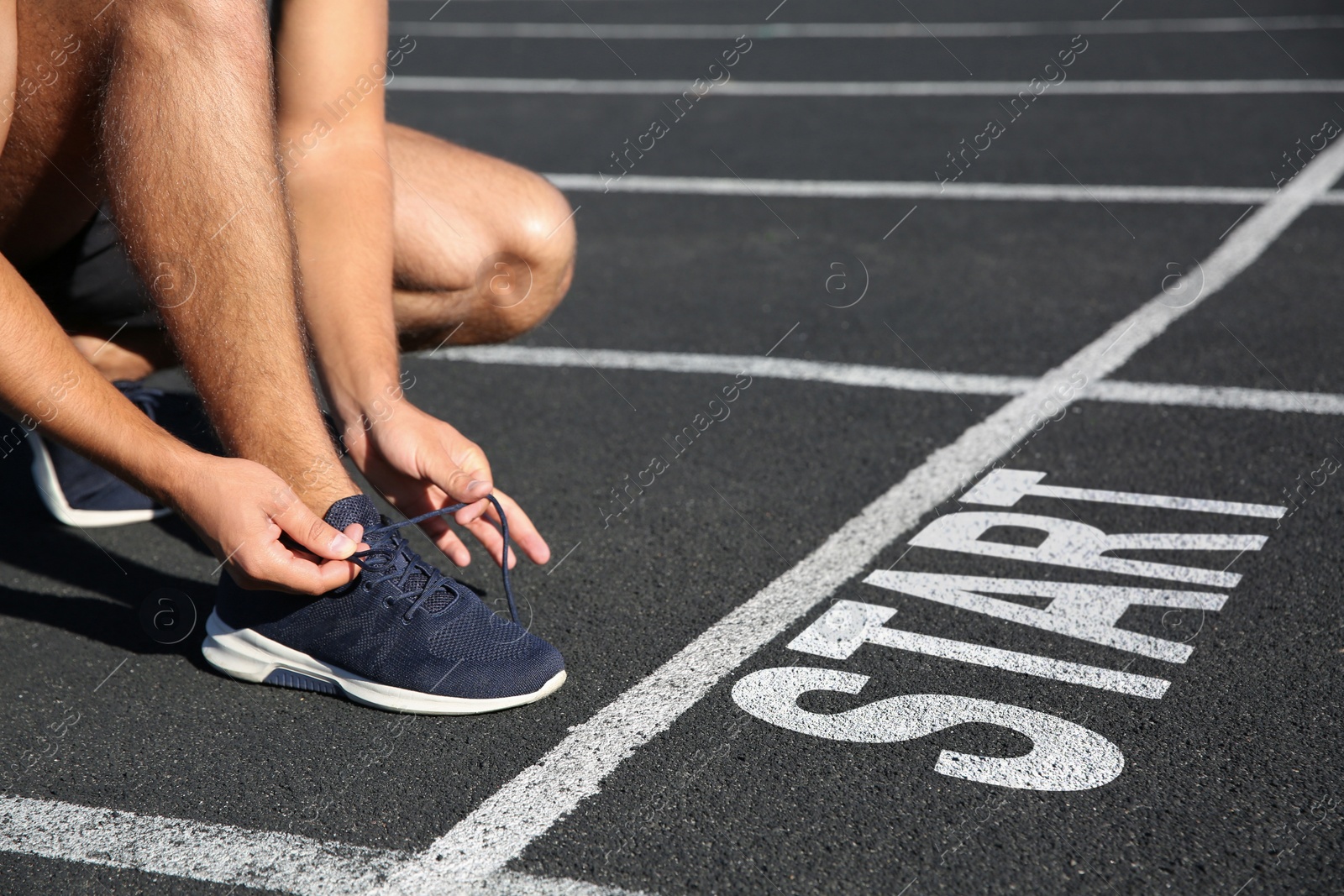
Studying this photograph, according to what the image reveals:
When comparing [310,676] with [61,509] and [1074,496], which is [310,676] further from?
[1074,496]

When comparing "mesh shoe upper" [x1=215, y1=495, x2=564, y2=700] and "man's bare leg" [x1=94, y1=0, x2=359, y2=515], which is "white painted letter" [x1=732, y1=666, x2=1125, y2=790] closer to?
"mesh shoe upper" [x1=215, y1=495, x2=564, y2=700]

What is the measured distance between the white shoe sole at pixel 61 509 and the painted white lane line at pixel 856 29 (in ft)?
27.7

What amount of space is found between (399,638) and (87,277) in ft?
4.31

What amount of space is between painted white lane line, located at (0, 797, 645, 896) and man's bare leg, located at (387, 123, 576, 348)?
1587 millimetres

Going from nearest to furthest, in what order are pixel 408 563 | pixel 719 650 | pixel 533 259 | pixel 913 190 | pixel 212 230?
pixel 212 230 → pixel 408 563 → pixel 719 650 → pixel 533 259 → pixel 913 190

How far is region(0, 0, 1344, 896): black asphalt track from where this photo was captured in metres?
2.03

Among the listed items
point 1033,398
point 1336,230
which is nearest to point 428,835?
point 1033,398

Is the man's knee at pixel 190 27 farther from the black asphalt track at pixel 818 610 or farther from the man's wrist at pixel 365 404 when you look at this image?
the black asphalt track at pixel 818 610

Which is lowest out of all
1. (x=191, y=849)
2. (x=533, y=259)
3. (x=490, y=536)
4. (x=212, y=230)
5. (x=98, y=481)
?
(x=191, y=849)

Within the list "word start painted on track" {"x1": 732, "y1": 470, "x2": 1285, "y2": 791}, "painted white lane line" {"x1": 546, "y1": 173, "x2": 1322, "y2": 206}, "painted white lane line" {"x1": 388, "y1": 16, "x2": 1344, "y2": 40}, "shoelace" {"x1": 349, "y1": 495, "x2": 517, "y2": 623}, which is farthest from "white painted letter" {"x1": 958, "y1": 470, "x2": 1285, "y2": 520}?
"painted white lane line" {"x1": 388, "y1": 16, "x2": 1344, "y2": 40}

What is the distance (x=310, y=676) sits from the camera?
2.48m

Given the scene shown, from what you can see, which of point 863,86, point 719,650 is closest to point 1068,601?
point 719,650

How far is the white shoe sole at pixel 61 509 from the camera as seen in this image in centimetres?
323

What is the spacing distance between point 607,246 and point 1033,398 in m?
2.40
